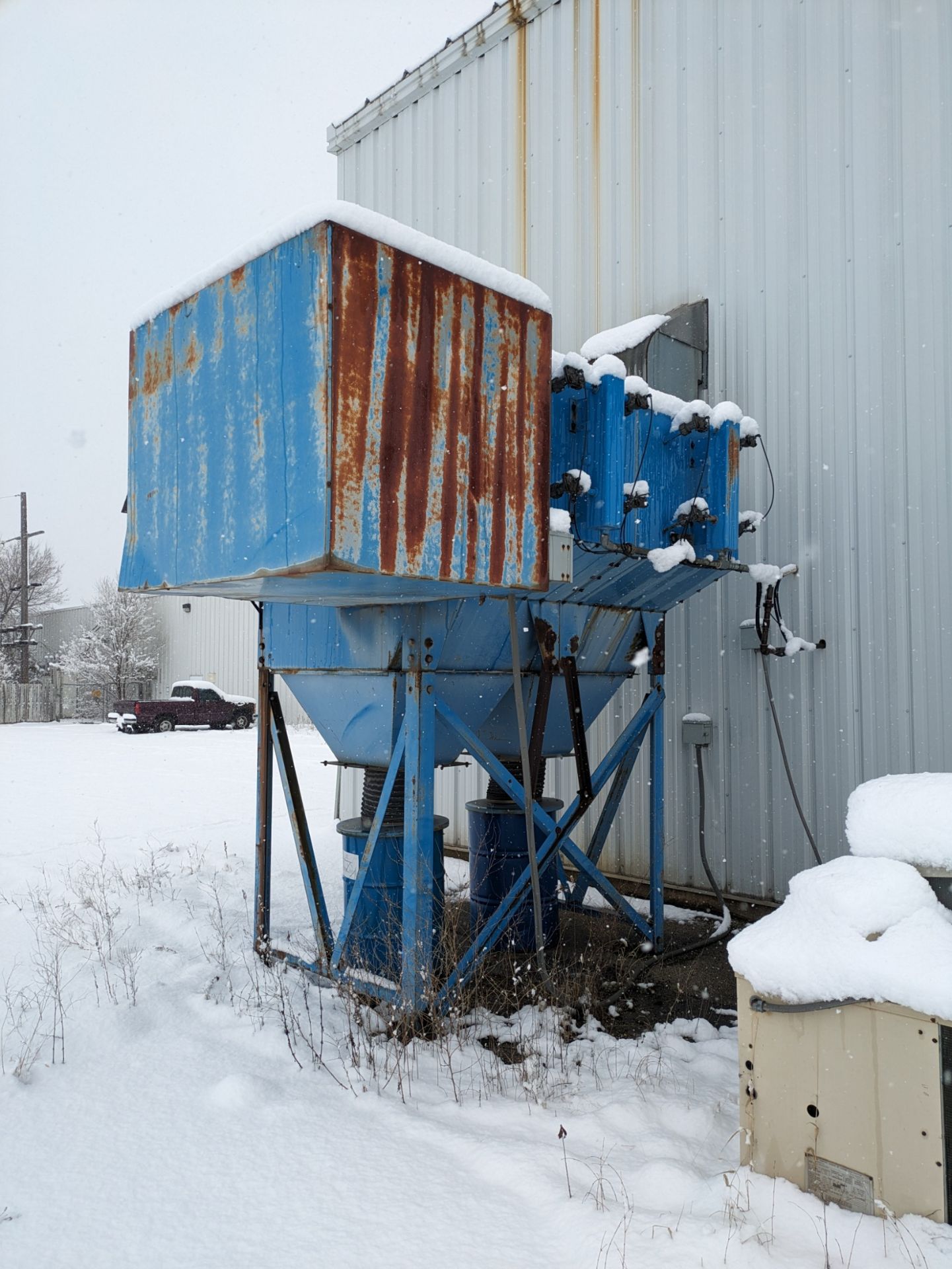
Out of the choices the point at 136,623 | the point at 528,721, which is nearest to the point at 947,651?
the point at 528,721

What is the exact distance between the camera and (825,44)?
6641 millimetres

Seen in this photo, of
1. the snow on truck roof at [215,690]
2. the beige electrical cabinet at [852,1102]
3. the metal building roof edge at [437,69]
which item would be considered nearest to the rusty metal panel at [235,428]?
the beige electrical cabinet at [852,1102]

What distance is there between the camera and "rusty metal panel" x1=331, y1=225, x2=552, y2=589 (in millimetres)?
3596

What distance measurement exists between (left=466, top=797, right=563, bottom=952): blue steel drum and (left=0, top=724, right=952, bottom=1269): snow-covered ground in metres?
1.25

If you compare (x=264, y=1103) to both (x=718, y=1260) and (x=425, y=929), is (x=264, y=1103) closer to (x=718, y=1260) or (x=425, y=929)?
(x=425, y=929)

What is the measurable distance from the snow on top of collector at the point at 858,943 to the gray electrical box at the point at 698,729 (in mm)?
3976

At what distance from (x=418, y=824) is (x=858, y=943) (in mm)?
2320

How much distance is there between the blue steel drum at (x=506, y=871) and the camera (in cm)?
588

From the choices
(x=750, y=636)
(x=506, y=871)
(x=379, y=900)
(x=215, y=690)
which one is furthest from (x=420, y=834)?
(x=215, y=690)

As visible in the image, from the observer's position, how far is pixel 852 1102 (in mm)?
2756

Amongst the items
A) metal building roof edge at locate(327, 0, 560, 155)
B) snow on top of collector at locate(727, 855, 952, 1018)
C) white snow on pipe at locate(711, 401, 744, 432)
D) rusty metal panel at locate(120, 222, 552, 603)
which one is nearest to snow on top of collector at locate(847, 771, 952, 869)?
snow on top of collector at locate(727, 855, 952, 1018)

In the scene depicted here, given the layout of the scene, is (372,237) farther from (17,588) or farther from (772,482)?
(17,588)

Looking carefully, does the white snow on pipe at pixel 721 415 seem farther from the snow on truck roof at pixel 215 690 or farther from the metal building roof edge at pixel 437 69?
the snow on truck roof at pixel 215 690

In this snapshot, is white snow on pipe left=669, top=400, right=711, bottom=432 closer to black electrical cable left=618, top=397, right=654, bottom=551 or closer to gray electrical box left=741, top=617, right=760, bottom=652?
black electrical cable left=618, top=397, right=654, bottom=551
